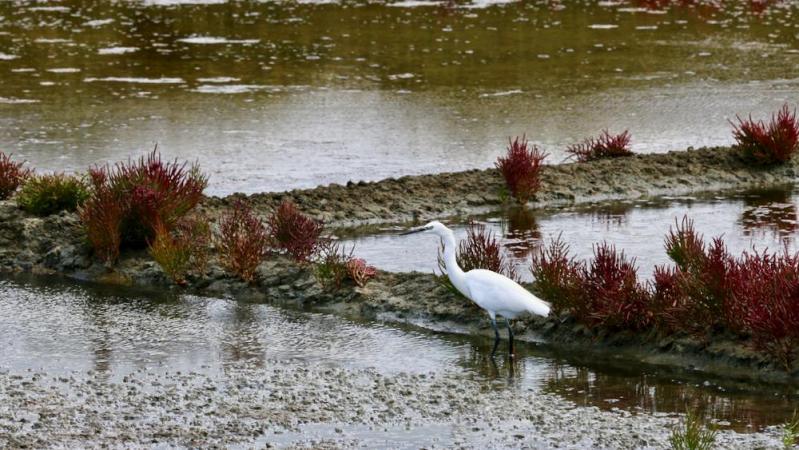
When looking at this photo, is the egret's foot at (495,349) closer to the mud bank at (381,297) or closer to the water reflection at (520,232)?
the mud bank at (381,297)

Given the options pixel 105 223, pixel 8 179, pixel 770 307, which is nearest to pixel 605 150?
pixel 105 223

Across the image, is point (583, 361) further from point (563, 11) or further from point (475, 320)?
point (563, 11)

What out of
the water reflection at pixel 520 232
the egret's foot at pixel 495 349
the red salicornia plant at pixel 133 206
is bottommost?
the egret's foot at pixel 495 349

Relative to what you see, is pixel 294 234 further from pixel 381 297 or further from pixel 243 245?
pixel 381 297

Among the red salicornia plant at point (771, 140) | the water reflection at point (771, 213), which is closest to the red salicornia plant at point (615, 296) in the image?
the water reflection at point (771, 213)

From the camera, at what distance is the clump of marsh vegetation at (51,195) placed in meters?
15.5

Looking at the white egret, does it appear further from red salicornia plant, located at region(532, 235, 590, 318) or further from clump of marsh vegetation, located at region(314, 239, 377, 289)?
clump of marsh vegetation, located at region(314, 239, 377, 289)

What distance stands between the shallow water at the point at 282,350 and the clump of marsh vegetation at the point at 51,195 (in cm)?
196

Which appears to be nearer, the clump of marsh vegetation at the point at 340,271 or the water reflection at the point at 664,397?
the water reflection at the point at 664,397

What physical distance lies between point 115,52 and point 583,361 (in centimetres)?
2018

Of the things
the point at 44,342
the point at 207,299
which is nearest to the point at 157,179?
the point at 207,299

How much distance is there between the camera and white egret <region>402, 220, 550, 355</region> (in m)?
11.1

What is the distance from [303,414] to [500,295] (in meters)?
2.14

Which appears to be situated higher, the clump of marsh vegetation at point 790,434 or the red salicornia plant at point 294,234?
the red salicornia plant at point 294,234
